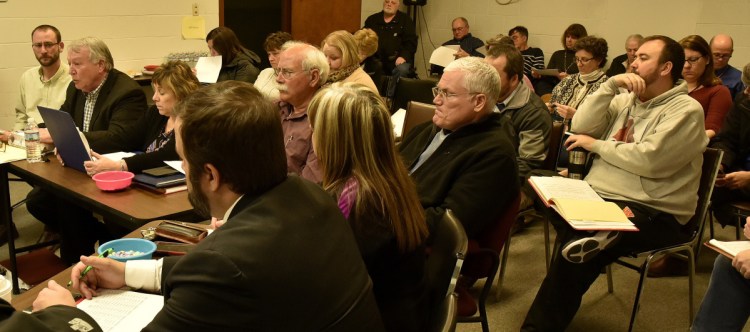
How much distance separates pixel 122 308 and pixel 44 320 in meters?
0.29

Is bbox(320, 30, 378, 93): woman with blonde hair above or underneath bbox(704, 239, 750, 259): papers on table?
above

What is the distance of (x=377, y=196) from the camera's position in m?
1.48

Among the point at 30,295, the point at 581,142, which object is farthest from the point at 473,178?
the point at 30,295

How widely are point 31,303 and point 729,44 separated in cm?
454

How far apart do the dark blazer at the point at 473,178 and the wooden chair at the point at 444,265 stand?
0.73 ft

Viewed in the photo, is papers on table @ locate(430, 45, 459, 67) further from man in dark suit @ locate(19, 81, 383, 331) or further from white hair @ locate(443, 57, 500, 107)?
man in dark suit @ locate(19, 81, 383, 331)

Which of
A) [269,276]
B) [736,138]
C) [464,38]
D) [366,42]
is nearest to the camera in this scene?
[269,276]

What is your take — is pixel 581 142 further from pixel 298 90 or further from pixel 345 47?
pixel 345 47

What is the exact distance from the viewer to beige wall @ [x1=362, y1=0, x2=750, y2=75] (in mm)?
5359

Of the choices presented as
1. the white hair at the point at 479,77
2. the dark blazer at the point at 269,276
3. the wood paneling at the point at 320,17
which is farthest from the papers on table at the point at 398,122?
the wood paneling at the point at 320,17

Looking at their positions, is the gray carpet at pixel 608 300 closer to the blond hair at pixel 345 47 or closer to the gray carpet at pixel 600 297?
the gray carpet at pixel 600 297

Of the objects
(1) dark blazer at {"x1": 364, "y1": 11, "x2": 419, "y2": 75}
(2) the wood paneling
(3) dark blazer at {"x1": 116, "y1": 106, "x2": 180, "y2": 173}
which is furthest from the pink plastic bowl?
(1) dark blazer at {"x1": 364, "y1": 11, "x2": 419, "y2": 75}

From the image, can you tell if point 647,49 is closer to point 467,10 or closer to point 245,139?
point 245,139

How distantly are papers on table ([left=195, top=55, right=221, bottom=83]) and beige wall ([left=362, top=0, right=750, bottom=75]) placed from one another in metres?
3.05
